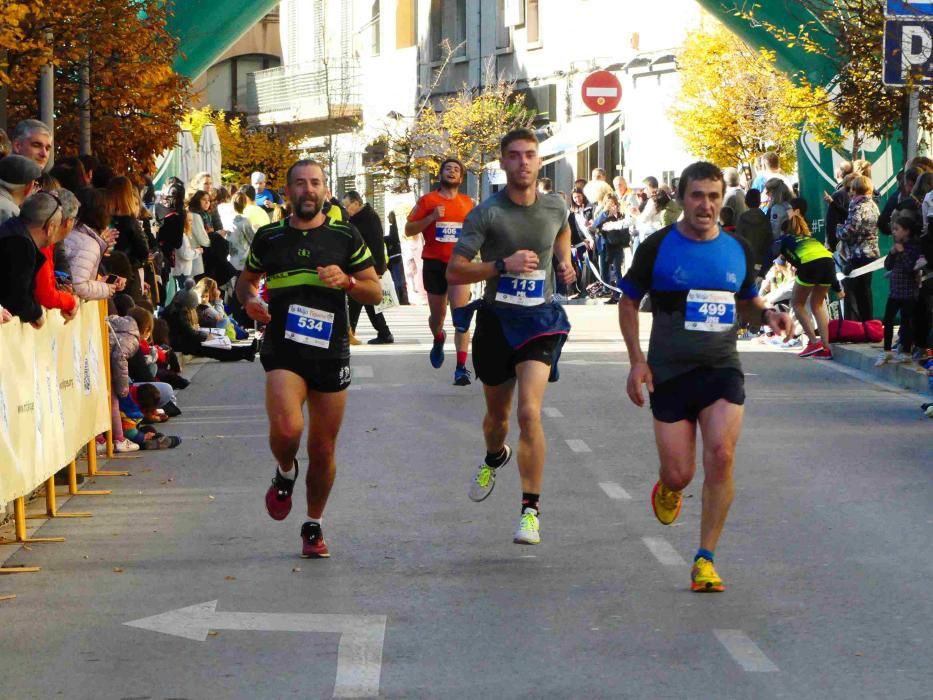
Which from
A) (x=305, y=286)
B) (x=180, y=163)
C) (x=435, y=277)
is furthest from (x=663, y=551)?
(x=180, y=163)

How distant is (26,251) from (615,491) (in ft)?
11.5

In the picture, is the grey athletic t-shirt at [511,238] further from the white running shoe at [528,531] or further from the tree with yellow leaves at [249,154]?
the tree with yellow leaves at [249,154]

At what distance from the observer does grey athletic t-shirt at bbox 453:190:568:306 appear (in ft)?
32.2

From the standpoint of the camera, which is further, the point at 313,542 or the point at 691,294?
the point at 313,542

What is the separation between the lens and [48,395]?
404 inches

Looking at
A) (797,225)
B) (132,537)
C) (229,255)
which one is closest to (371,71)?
(229,255)

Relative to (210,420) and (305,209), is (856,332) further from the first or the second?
(305,209)

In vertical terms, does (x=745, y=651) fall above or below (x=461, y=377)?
above

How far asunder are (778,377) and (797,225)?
267 cm

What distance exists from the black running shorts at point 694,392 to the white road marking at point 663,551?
834mm

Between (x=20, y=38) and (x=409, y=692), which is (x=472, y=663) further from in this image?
(x=20, y=38)

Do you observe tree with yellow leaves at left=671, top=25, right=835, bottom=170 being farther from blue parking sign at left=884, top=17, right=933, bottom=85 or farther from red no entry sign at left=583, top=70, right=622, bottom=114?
blue parking sign at left=884, top=17, right=933, bottom=85

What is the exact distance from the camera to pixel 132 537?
9.98m

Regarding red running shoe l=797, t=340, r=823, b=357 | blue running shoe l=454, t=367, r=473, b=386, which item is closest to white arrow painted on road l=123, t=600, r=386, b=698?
blue running shoe l=454, t=367, r=473, b=386
